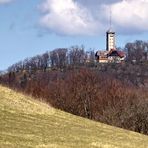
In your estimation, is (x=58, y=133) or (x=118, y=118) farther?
(x=118, y=118)

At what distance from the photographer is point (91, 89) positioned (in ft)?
289

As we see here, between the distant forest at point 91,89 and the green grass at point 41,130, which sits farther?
the distant forest at point 91,89

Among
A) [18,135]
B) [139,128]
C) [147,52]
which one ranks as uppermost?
[147,52]

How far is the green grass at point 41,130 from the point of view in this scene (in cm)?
1933

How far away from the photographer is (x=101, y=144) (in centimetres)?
2142

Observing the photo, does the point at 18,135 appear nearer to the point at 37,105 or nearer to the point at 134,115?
the point at 37,105

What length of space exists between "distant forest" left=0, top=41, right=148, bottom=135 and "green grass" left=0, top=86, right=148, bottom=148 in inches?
948

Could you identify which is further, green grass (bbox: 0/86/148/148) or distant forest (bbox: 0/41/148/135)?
distant forest (bbox: 0/41/148/135)

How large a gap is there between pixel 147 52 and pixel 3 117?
6630 inches

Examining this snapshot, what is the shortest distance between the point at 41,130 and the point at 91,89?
64951 mm

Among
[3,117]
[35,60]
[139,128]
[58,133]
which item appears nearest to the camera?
[58,133]

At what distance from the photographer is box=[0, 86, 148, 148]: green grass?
63.4ft

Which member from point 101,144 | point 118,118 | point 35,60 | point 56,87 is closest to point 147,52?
point 35,60

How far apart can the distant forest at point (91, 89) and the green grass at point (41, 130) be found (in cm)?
2407
